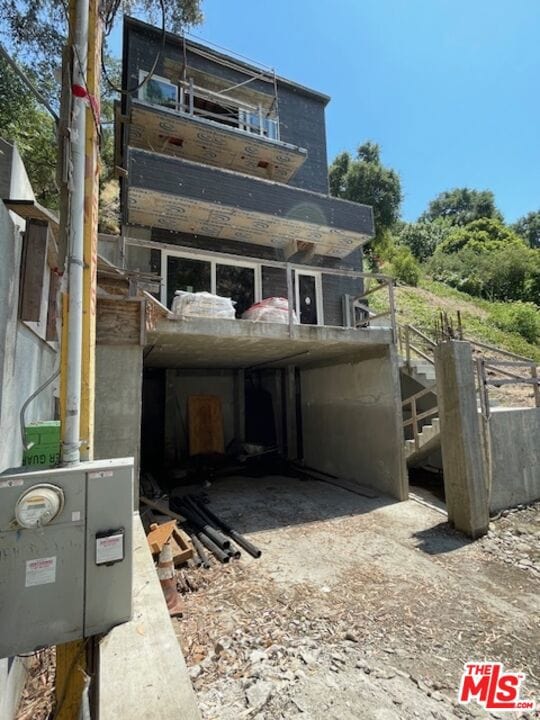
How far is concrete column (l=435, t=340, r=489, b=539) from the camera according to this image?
5.30 m

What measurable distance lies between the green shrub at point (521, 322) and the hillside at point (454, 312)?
0.39 m

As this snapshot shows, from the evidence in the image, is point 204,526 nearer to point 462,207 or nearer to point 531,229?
point 531,229

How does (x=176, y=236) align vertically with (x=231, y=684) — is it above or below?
above

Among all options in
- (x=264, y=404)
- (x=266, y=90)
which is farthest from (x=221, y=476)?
(x=266, y=90)

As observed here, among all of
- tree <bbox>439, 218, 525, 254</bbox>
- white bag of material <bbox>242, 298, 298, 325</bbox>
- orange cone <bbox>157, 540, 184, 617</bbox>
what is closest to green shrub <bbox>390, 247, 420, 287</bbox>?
tree <bbox>439, 218, 525, 254</bbox>

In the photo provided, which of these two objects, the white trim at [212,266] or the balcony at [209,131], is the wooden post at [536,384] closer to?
the white trim at [212,266]

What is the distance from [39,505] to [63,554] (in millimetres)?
288

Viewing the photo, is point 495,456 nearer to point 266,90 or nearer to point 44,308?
point 44,308

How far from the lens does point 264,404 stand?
12117 mm

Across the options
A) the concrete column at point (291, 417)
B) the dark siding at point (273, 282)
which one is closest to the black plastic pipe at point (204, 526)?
the concrete column at point (291, 417)

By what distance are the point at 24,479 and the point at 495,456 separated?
7.18 meters

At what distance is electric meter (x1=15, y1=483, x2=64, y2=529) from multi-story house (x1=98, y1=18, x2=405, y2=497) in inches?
164

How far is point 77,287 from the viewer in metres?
1.90

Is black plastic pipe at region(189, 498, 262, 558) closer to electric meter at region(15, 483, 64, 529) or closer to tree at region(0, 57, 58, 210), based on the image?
electric meter at region(15, 483, 64, 529)
